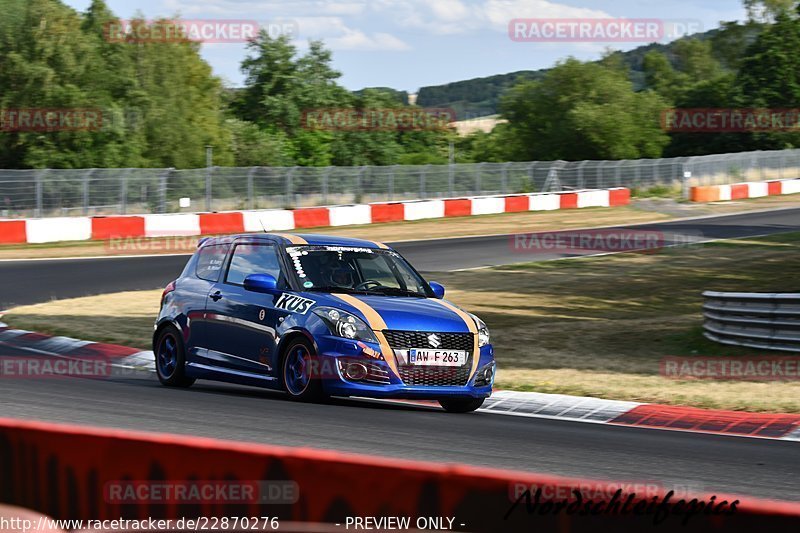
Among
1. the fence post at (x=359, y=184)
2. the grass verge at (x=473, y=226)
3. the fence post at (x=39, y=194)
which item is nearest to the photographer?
the grass verge at (x=473, y=226)

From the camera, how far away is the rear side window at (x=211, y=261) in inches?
462

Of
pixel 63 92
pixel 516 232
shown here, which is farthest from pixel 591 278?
pixel 63 92

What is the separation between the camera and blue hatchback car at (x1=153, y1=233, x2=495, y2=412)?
1001cm

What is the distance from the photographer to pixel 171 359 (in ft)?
39.4

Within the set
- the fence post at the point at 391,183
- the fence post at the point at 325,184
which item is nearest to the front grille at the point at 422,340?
the fence post at the point at 325,184

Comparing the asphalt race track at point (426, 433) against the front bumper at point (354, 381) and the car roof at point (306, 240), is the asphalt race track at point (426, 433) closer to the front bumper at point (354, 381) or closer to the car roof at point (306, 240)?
the front bumper at point (354, 381)

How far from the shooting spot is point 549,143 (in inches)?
2790

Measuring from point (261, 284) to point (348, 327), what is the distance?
1.14 m

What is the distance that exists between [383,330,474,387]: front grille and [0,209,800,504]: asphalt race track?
0.30 metres

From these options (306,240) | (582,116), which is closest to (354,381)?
(306,240)

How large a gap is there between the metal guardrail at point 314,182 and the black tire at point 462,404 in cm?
2378

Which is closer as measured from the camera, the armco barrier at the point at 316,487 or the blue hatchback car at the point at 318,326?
the armco barrier at the point at 316,487

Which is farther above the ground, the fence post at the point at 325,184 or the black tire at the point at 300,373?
the fence post at the point at 325,184

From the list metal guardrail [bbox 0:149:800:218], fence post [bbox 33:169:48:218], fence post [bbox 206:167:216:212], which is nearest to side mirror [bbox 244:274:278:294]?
metal guardrail [bbox 0:149:800:218]
